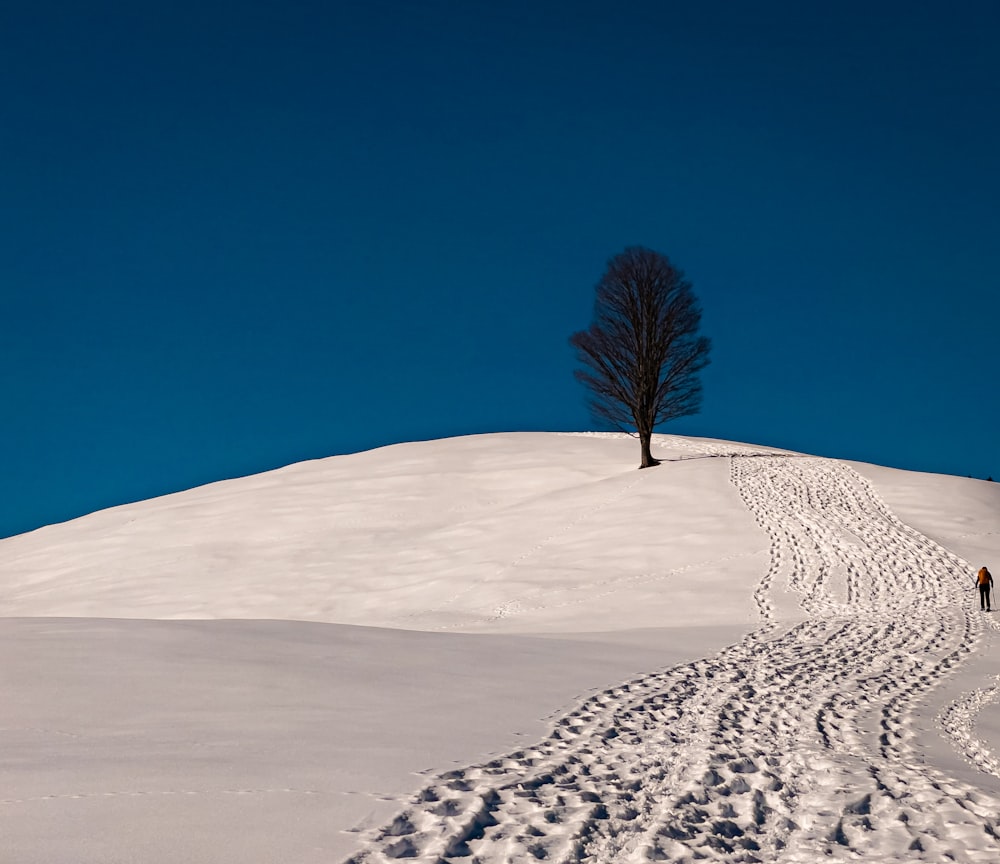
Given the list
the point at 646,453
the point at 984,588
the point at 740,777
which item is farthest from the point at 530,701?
the point at 646,453

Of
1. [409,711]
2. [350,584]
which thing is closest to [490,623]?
[350,584]

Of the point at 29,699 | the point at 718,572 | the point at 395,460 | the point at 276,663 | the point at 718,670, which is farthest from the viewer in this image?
the point at 395,460

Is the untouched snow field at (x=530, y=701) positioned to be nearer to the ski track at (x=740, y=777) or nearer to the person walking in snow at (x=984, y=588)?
the ski track at (x=740, y=777)

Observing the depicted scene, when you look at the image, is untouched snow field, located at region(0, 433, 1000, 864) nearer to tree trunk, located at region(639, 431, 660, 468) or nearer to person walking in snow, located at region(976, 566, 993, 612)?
person walking in snow, located at region(976, 566, 993, 612)

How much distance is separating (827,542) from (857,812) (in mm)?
17028

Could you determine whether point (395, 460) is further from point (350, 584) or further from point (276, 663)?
point (276, 663)

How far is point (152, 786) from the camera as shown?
5.04m

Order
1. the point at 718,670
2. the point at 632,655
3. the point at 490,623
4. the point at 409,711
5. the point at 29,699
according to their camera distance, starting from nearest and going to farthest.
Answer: the point at 29,699, the point at 409,711, the point at 718,670, the point at 632,655, the point at 490,623

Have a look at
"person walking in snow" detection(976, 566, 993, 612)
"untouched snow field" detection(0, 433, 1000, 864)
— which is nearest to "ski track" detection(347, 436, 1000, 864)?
"untouched snow field" detection(0, 433, 1000, 864)

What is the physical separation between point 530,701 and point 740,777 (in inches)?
97.4

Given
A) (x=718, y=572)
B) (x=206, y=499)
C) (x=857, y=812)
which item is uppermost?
(x=206, y=499)

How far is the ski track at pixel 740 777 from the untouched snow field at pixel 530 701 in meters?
0.03

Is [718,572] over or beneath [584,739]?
over

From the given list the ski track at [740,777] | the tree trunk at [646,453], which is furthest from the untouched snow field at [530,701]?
the tree trunk at [646,453]
